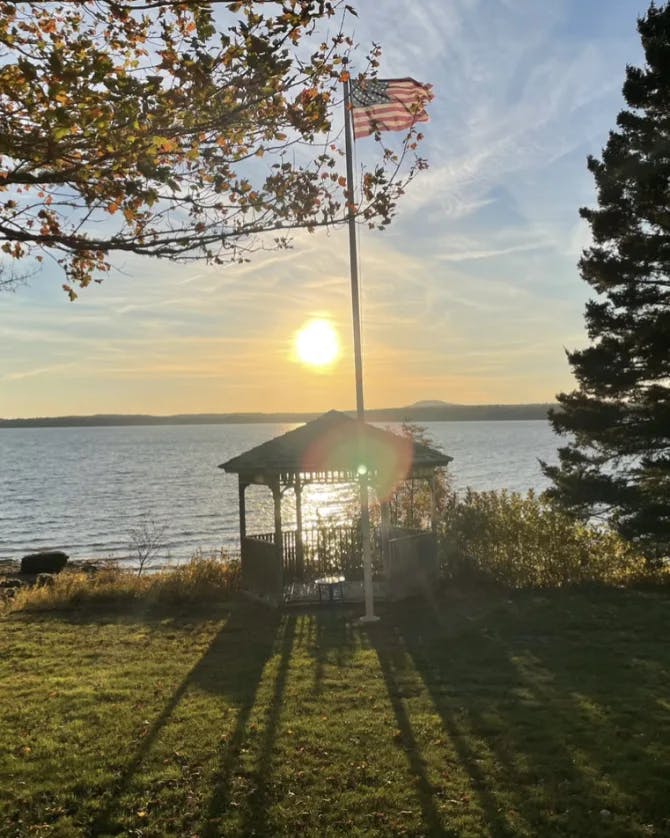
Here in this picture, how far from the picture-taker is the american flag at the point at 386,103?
34.0 ft

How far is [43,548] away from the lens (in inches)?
1458

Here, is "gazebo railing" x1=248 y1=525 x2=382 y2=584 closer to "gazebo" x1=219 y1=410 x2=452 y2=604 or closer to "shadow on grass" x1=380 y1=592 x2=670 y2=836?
"gazebo" x1=219 y1=410 x2=452 y2=604

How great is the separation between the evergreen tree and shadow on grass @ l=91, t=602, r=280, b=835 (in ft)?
24.9

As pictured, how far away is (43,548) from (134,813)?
114ft

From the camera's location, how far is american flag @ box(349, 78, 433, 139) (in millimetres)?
10375

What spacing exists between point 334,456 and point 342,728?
7255 mm

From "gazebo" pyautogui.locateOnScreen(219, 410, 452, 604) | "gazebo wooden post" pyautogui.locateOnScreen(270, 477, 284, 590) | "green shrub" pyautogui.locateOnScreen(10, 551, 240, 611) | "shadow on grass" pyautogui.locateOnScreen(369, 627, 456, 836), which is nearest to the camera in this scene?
"shadow on grass" pyautogui.locateOnScreen(369, 627, 456, 836)

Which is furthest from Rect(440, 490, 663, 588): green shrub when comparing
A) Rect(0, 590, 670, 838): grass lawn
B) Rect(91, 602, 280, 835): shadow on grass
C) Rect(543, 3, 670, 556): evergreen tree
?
Rect(91, 602, 280, 835): shadow on grass

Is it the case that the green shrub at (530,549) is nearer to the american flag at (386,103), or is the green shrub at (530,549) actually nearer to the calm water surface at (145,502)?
the calm water surface at (145,502)

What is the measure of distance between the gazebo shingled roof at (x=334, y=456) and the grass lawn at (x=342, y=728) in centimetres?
314

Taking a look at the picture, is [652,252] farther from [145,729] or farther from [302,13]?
[145,729]

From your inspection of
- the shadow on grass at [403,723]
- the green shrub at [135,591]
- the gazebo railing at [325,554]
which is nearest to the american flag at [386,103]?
the shadow on grass at [403,723]

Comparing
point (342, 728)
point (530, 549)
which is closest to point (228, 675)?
point (342, 728)

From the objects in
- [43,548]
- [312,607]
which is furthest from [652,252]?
[43,548]
